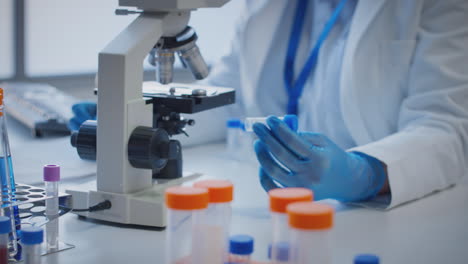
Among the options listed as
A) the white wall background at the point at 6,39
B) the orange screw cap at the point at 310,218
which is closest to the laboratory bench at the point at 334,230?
the orange screw cap at the point at 310,218

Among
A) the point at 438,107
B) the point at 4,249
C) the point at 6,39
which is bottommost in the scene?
the point at 4,249

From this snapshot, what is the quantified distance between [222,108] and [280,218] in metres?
1.33

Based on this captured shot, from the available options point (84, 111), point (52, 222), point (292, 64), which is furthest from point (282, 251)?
point (292, 64)

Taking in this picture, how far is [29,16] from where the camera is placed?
287cm

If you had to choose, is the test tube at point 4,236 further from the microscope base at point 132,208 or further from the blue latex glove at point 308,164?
the blue latex glove at point 308,164

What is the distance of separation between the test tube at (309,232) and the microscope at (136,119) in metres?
0.49

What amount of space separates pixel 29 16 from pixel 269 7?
1.25m

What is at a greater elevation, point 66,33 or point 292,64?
point 66,33

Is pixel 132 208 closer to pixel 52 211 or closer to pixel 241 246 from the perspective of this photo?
pixel 52 211

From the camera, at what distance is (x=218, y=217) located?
1.00m

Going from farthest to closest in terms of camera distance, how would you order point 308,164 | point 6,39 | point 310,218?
1. point 6,39
2. point 308,164
3. point 310,218

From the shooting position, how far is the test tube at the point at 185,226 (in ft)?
3.01

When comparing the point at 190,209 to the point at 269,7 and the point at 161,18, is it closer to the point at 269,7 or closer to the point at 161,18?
the point at 161,18

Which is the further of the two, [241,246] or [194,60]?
[194,60]
